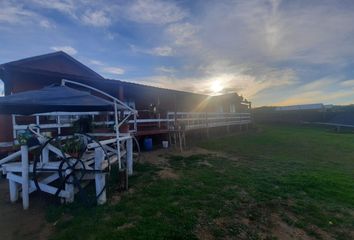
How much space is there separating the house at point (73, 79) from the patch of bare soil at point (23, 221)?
3168 mm

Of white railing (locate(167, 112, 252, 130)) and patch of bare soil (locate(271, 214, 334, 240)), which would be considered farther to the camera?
white railing (locate(167, 112, 252, 130))

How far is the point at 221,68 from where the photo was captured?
1371 centimetres

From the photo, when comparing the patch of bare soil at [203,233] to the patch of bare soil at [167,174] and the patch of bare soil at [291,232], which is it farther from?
the patch of bare soil at [167,174]

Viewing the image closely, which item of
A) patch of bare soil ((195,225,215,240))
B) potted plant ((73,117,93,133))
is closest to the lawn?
patch of bare soil ((195,225,215,240))

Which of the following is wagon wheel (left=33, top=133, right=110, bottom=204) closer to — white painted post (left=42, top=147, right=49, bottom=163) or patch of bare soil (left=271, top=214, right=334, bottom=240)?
white painted post (left=42, top=147, right=49, bottom=163)

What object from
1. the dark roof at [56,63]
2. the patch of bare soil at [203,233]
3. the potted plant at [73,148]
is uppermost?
the dark roof at [56,63]

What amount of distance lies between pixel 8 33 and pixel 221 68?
11.3 m

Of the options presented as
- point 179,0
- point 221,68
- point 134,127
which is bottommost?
point 134,127

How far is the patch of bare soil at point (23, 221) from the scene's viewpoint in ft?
9.49

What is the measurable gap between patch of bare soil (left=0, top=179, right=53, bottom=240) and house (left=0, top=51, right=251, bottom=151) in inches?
125

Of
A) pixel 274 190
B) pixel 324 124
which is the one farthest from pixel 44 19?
pixel 324 124

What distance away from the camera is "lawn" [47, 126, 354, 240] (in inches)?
117

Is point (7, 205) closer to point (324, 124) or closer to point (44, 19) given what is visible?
point (44, 19)

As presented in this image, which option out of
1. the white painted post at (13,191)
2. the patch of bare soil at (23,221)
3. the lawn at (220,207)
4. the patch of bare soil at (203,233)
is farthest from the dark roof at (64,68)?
the patch of bare soil at (203,233)
